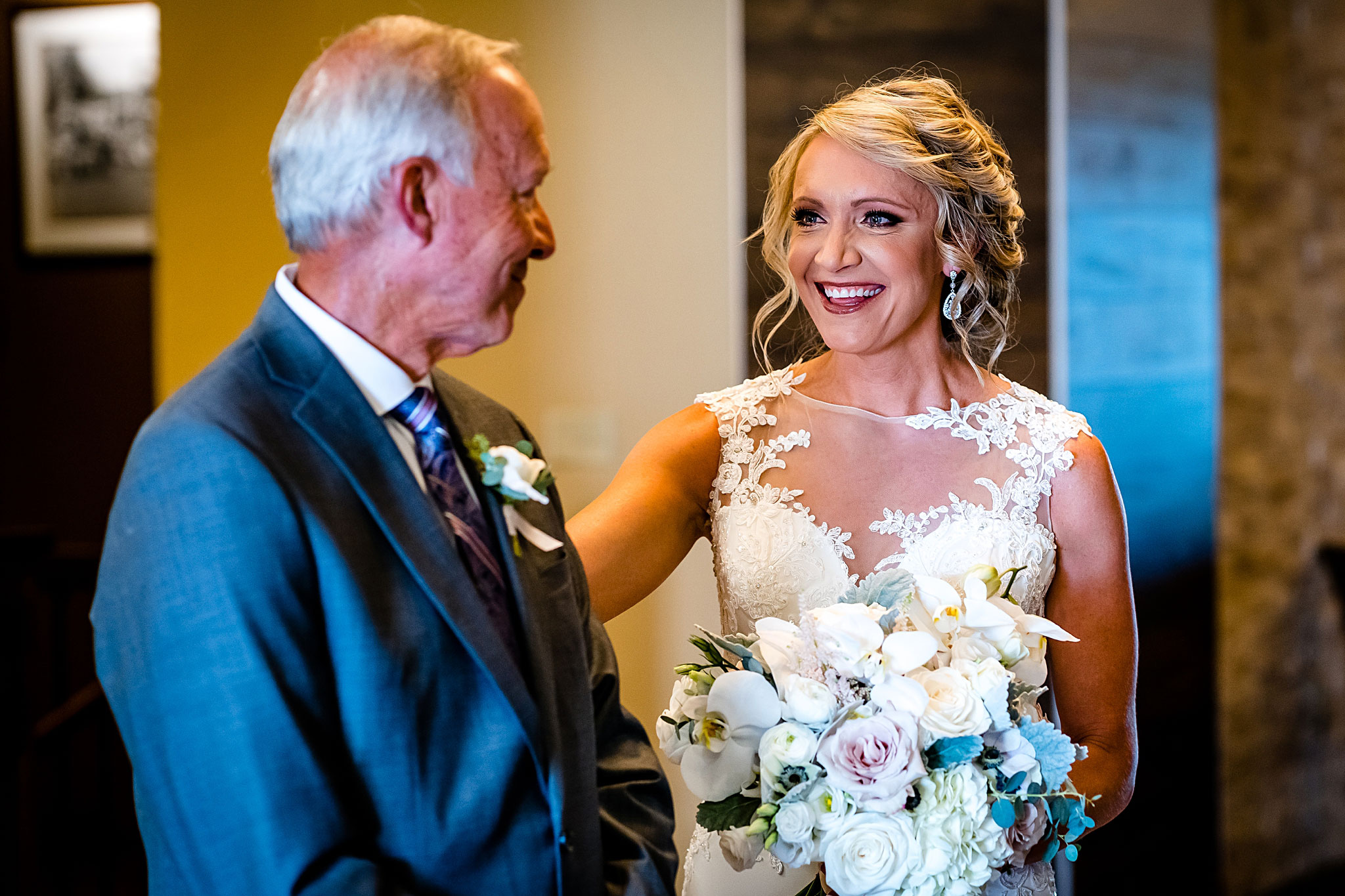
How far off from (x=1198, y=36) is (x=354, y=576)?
360 cm

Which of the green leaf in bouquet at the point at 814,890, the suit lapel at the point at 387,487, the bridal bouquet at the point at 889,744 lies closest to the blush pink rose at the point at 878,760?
the bridal bouquet at the point at 889,744

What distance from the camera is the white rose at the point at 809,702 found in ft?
4.11

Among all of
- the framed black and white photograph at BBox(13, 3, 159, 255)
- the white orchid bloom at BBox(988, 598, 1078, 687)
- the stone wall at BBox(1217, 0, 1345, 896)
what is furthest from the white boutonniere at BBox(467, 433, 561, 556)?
the framed black and white photograph at BBox(13, 3, 159, 255)

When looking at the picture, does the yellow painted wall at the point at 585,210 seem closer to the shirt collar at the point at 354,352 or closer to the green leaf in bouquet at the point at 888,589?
the green leaf in bouquet at the point at 888,589

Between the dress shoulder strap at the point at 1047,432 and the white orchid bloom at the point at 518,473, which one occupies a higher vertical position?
the white orchid bloom at the point at 518,473

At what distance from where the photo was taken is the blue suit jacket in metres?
0.87

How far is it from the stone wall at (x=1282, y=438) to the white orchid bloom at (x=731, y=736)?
3.13 m

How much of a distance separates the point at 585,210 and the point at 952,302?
1524 millimetres

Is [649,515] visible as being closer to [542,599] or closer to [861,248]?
[861,248]

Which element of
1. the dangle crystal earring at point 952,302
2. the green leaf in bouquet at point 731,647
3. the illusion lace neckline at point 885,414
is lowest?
the green leaf in bouquet at point 731,647

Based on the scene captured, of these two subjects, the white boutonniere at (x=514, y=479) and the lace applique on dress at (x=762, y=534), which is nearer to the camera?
the white boutonniere at (x=514, y=479)

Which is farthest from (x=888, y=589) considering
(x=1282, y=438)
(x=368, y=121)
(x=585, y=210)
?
(x=1282, y=438)

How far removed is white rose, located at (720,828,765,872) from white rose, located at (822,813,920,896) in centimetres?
11

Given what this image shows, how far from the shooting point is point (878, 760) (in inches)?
47.9
